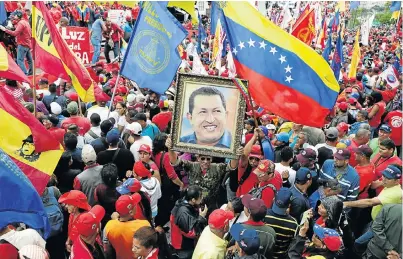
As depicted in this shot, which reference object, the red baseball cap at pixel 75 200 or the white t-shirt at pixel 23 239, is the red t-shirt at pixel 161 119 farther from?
the white t-shirt at pixel 23 239

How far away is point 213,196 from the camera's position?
6184 mm

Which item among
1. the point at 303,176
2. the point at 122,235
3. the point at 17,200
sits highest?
the point at 303,176

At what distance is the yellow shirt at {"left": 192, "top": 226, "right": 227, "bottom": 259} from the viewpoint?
4441mm

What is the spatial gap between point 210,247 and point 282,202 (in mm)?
816

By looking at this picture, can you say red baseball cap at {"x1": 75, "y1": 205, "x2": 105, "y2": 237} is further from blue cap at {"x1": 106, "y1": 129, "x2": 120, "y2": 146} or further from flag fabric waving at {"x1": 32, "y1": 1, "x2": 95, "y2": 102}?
flag fabric waving at {"x1": 32, "y1": 1, "x2": 95, "y2": 102}

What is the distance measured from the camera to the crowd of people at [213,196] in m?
4.48

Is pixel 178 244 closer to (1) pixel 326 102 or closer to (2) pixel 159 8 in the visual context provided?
(1) pixel 326 102

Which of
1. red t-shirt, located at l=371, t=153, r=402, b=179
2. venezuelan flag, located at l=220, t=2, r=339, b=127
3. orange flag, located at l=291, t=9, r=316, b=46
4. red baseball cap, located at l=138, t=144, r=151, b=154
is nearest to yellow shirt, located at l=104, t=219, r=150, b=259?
red baseball cap, located at l=138, t=144, r=151, b=154

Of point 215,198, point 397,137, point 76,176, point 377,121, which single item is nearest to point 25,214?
point 76,176

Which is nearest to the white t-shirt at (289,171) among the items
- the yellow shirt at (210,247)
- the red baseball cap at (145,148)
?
the red baseball cap at (145,148)

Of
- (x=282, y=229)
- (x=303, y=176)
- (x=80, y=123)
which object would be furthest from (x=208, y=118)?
(x=80, y=123)

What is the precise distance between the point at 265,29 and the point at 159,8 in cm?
151

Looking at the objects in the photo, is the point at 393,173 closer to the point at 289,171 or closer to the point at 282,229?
the point at 289,171

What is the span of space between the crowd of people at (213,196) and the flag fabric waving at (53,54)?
483 mm
